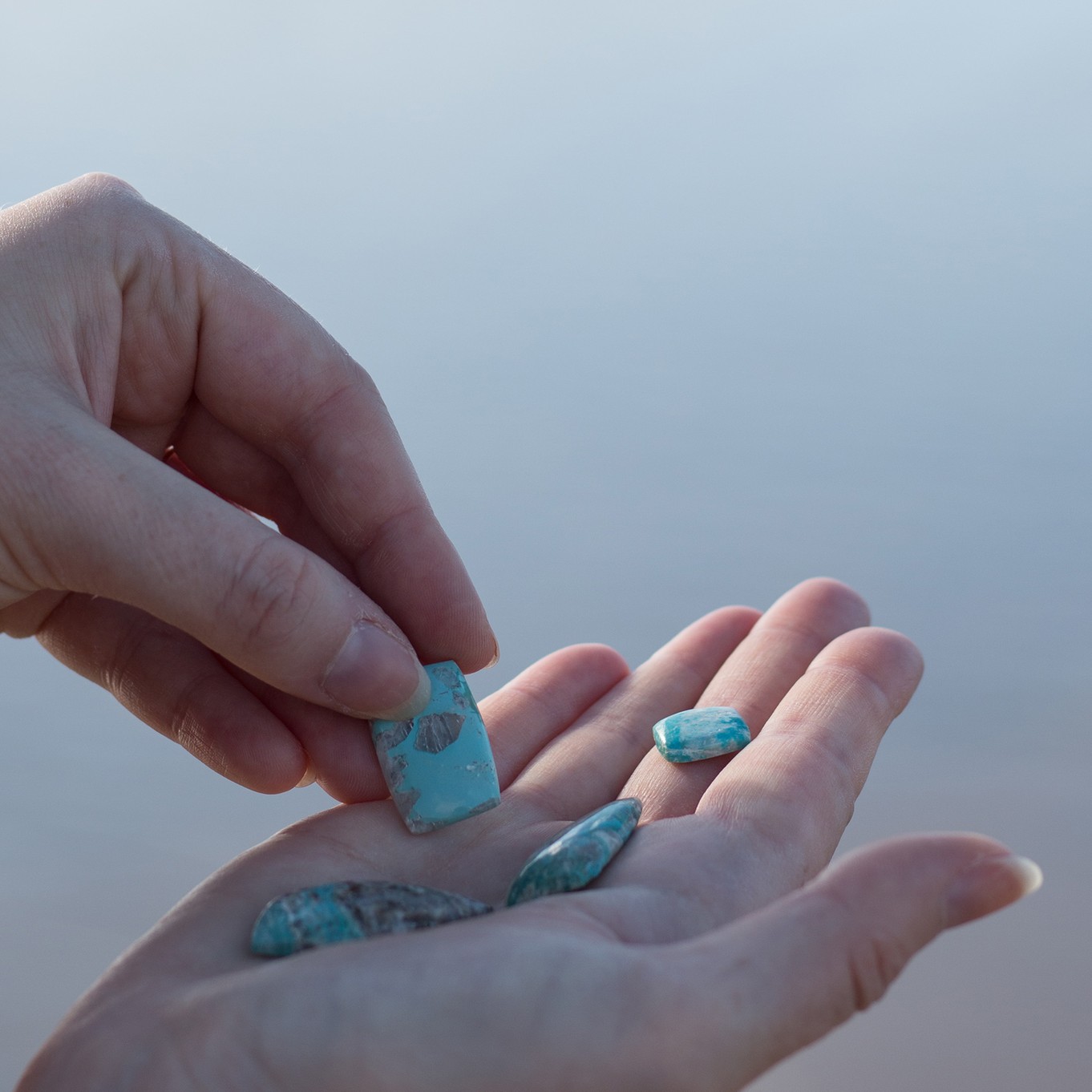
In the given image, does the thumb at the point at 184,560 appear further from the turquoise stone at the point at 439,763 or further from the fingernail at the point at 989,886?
the fingernail at the point at 989,886

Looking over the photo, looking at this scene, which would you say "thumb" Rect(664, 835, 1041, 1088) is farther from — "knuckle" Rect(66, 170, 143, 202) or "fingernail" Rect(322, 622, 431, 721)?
"knuckle" Rect(66, 170, 143, 202)

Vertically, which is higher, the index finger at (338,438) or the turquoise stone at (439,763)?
the index finger at (338,438)

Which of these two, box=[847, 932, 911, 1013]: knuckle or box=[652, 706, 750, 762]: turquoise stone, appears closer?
box=[847, 932, 911, 1013]: knuckle

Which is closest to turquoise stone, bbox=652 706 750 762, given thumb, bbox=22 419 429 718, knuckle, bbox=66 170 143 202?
thumb, bbox=22 419 429 718

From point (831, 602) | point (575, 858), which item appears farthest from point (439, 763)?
point (831, 602)

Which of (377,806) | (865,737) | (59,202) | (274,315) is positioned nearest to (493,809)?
(377,806)

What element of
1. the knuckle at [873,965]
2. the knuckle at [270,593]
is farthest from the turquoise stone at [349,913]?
the knuckle at [873,965]

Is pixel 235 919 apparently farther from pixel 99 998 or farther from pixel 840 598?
pixel 840 598
